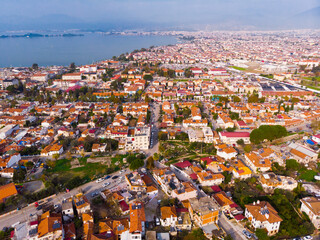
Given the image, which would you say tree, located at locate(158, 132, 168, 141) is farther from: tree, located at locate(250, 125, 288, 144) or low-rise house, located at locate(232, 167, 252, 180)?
tree, located at locate(250, 125, 288, 144)

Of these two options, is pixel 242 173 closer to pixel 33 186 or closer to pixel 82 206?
pixel 82 206

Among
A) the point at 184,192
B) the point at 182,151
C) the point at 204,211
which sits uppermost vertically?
the point at 204,211

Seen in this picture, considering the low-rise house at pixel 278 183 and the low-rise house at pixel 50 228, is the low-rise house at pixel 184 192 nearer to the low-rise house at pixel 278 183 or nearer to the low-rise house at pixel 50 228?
the low-rise house at pixel 278 183

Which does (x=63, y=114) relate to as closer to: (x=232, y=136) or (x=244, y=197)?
(x=232, y=136)

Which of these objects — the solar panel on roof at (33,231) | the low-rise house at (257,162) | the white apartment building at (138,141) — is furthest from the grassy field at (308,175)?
the solar panel on roof at (33,231)

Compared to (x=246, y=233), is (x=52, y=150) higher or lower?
lower

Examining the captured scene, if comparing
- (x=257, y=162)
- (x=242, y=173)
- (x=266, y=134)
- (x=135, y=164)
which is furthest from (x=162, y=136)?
(x=266, y=134)
